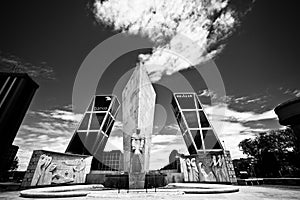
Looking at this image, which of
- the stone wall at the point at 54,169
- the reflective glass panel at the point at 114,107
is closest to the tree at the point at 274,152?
the stone wall at the point at 54,169

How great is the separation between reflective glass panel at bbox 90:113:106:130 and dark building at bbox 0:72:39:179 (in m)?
22.1

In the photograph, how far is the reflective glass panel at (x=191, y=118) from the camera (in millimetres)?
44406

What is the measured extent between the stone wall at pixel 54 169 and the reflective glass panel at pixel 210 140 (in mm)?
36462

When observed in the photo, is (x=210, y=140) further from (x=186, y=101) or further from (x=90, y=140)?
(x=90, y=140)

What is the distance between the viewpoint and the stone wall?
33.7ft

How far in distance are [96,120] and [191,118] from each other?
29.7m

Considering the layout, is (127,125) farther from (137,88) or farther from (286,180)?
(286,180)

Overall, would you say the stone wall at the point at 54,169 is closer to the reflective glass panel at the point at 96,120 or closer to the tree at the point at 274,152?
the tree at the point at 274,152

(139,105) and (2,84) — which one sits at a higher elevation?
(2,84)

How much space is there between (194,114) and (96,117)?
31.2 m

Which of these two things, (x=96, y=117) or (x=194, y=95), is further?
(x=194, y=95)

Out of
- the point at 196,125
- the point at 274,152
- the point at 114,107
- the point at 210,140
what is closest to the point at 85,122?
the point at 114,107

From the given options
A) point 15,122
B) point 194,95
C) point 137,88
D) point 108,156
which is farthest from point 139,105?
point 108,156

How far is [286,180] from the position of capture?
38.2 feet
